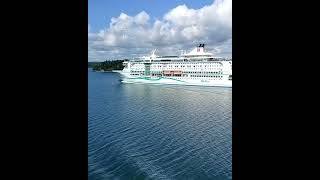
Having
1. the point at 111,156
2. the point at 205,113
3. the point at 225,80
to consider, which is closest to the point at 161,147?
the point at 111,156

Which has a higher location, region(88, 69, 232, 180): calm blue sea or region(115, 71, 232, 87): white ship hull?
region(115, 71, 232, 87): white ship hull

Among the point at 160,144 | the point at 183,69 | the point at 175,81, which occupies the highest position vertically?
the point at 183,69

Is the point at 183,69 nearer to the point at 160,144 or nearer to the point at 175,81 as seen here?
the point at 175,81

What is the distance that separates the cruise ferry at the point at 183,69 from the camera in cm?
2241

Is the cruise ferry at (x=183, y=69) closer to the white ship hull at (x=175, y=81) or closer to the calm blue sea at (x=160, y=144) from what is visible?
the white ship hull at (x=175, y=81)

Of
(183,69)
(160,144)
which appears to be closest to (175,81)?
(183,69)

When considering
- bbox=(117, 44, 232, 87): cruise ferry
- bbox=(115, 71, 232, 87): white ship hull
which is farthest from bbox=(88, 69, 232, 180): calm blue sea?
bbox=(117, 44, 232, 87): cruise ferry

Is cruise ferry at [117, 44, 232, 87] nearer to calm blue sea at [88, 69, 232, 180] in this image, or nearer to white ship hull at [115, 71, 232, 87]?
white ship hull at [115, 71, 232, 87]

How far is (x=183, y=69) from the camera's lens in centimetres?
2403

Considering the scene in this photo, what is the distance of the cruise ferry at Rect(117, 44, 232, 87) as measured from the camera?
73.5 ft
